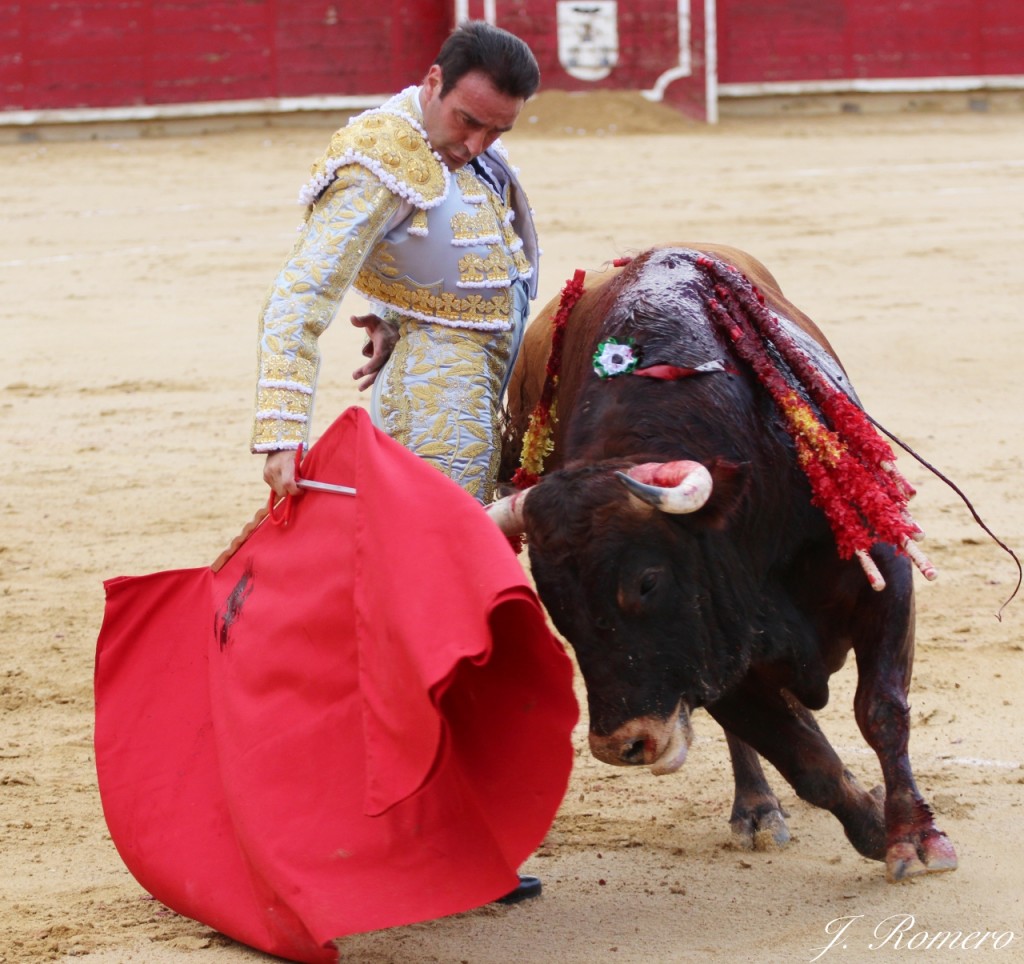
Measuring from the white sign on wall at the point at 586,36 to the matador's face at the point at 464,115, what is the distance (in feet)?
34.5

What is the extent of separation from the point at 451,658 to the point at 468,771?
0.30m

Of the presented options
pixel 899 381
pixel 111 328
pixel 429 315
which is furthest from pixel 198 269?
pixel 429 315

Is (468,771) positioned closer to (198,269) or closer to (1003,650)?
(1003,650)

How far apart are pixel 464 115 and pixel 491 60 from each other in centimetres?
10

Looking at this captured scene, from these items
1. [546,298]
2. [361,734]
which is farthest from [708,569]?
[546,298]

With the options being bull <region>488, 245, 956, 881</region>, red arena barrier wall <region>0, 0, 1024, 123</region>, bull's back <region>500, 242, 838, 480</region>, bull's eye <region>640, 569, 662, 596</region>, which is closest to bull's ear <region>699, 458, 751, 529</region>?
bull <region>488, 245, 956, 881</region>

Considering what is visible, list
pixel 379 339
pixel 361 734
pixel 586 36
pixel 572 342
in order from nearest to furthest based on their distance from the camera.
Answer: pixel 361 734
pixel 379 339
pixel 572 342
pixel 586 36

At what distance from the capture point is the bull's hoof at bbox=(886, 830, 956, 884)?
255 centimetres

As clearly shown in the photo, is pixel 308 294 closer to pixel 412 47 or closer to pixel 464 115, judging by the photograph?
pixel 464 115

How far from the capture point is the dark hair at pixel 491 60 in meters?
2.50

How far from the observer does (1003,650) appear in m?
3.66

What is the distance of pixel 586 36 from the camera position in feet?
42.0

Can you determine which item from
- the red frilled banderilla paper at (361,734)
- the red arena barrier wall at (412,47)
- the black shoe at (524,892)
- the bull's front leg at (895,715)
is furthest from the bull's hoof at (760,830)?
the red arena barrier wall at (412,47)

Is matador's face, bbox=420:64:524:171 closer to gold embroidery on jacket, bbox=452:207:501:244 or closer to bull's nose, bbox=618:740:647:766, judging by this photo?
gold embroidery on jacket, bbox=452:207:501:244
